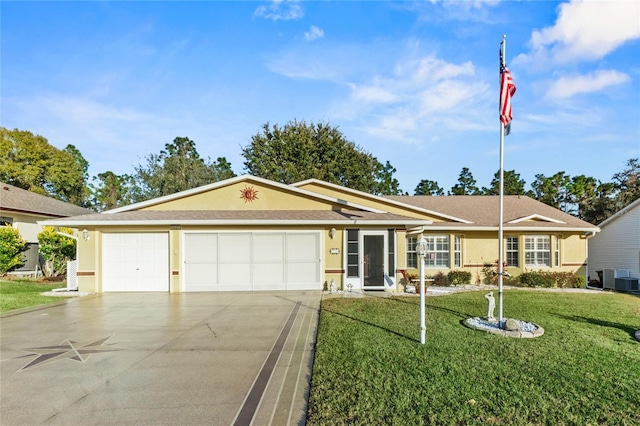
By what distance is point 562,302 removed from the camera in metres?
10.8

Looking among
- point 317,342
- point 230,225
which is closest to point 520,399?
point 317,342

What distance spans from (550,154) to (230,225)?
672 inches

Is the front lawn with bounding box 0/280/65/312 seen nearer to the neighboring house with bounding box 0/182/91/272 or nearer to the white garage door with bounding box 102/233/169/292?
the white garage door with bounding box 102/233/169/292

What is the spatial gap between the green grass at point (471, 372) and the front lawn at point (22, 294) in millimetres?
9545

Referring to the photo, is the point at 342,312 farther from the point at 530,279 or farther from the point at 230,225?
the point at 530,279

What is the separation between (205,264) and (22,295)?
252 inches

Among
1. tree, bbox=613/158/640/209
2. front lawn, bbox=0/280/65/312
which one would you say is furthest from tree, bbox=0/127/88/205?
tree, bbox=613/158/640/209

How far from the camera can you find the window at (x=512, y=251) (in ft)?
52.0

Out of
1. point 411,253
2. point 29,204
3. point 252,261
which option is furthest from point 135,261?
point 29,204

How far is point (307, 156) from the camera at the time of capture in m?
33.3

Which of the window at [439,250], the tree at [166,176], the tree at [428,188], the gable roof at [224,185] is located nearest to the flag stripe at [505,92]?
the gable roof at [224,185]

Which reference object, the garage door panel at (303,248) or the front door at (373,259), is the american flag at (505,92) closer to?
the front door at (373,259)

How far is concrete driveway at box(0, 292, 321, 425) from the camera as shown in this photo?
405 centimetres

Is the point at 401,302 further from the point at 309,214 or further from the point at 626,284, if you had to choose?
the point at 626,284
